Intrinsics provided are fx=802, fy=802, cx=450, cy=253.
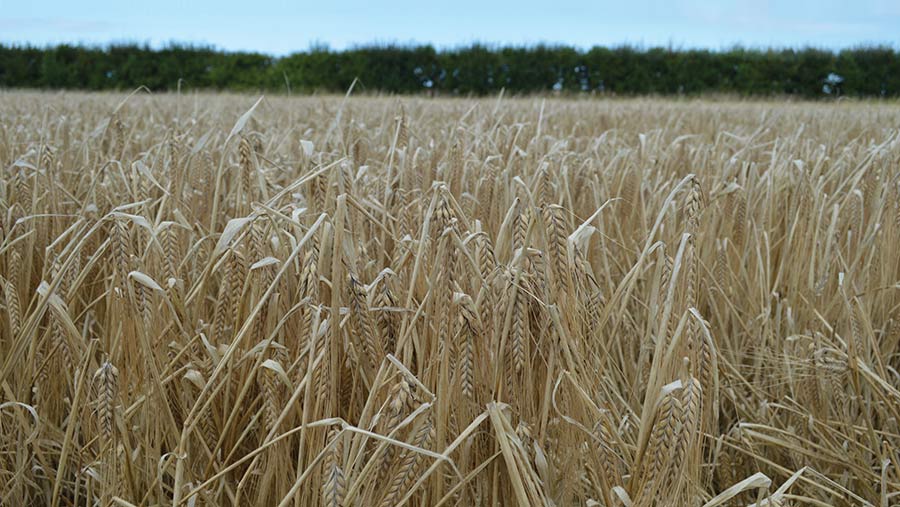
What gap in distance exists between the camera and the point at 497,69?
14.9 metres

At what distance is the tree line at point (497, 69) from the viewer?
14336mm

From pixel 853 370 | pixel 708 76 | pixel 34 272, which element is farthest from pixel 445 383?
pixel 708 76

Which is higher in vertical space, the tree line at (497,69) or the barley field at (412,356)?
the tree line at (497,69)

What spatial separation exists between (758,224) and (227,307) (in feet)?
4.76

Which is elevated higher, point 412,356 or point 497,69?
point 497,69

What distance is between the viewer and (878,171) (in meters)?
2.02

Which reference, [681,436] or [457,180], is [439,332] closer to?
[681,436]

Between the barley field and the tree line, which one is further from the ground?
the tree line

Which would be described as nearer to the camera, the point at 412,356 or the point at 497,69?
the point at 412,356

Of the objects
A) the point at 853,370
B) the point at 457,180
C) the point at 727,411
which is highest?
the point at 457,180

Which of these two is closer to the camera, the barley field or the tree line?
the barley field

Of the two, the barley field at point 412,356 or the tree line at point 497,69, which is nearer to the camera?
the barley field at point 412,356

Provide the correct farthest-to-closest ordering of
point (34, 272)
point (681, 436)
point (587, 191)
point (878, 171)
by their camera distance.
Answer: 1. point (878, 171)
2. point (587, 191)
3. point (34, 272)
4. point (681, 436)

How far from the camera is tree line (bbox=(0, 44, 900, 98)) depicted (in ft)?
47.0
